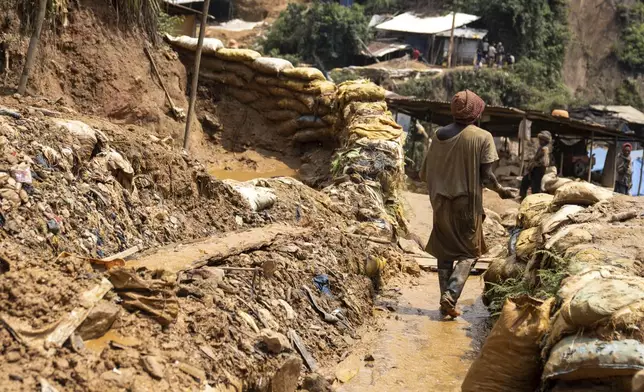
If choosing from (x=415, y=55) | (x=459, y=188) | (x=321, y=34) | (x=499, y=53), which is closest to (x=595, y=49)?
(x=499, y=53)

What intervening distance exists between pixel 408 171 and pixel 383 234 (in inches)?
453

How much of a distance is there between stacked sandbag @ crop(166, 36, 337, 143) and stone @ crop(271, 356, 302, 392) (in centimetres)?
859

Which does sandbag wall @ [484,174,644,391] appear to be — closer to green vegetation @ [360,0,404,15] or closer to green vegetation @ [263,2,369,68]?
green vegetation @ [263,2,369,68]

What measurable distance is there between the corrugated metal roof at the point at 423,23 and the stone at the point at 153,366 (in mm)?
32032

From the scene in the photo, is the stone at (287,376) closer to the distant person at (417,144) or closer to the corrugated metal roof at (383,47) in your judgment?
the distant person at (417,144)

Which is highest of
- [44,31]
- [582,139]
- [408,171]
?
[44,31]

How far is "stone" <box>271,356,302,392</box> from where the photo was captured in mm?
3738

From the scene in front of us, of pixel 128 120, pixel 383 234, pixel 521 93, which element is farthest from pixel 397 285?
pixel 521 93

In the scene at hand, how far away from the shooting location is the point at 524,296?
12.5 feet

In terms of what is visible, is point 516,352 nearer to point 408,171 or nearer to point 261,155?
point 261,155

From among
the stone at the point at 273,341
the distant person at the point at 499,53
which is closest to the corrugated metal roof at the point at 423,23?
the distant person at the point at 499,53

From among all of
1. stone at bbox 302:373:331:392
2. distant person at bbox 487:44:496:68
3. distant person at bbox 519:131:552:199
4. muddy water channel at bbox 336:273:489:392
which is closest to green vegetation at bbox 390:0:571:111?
distant person at bbox 487:44:496:68

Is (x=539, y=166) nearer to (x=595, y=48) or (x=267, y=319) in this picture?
(x=267, y=319)

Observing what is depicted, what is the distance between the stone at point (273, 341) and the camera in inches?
156
